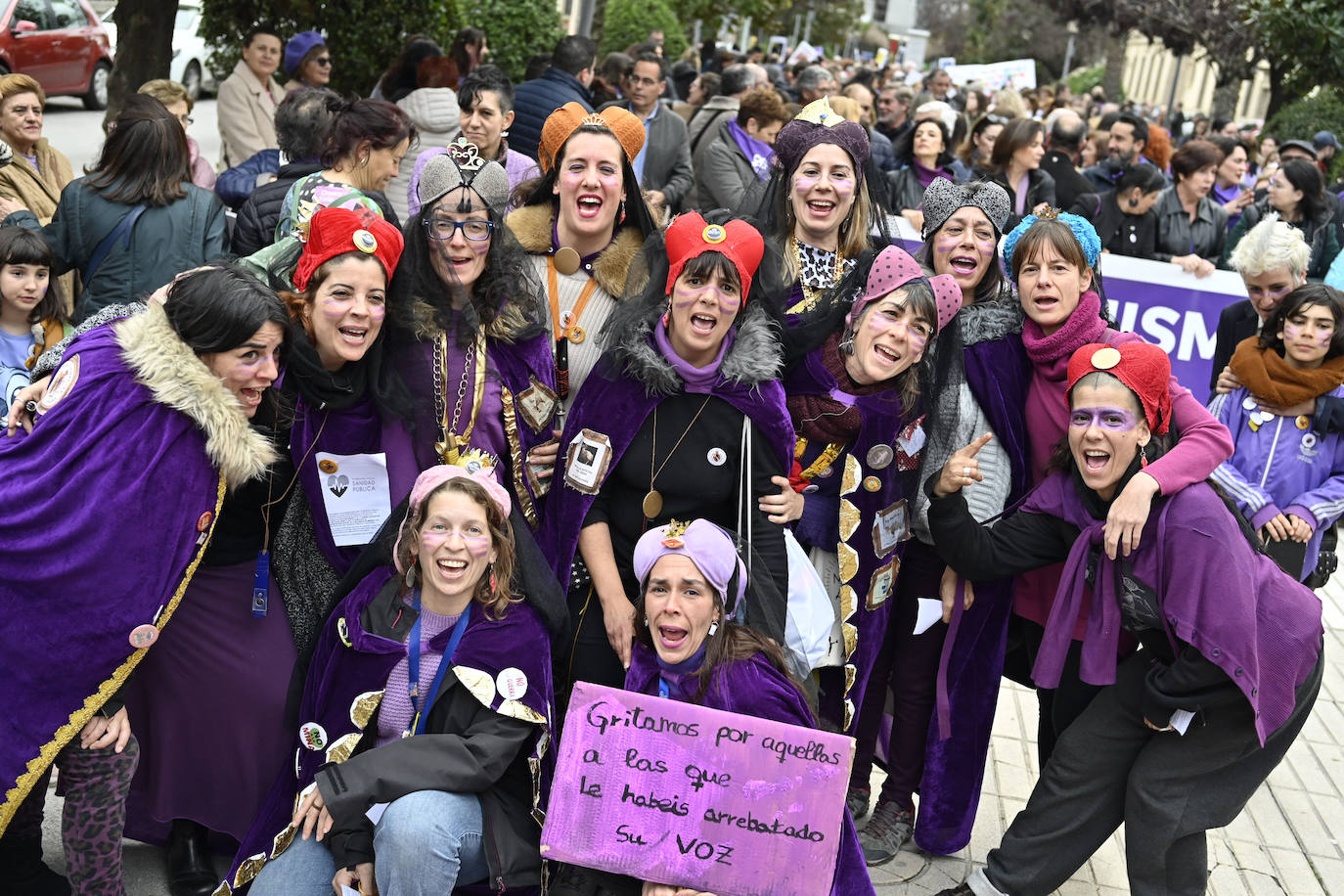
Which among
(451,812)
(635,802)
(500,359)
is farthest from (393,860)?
(500,359)

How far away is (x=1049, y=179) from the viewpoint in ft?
27.3

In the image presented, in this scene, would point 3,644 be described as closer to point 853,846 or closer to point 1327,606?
point 853,846

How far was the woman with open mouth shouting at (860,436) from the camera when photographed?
13.3 feet

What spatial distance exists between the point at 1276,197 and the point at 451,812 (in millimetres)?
7782

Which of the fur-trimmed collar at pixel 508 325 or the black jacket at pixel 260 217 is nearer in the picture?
the fur-trimmed collar at pixel 508 325

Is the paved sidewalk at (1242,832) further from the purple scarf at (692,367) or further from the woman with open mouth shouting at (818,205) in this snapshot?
the woman with open mouth shouting at (818,205)

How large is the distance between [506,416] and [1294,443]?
309 centimetres

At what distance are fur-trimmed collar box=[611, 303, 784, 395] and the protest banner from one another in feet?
12.7

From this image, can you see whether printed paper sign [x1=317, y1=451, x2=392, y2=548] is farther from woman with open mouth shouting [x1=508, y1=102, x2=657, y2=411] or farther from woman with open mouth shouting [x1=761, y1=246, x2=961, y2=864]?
woman with open mouth shouting [x1=761, y1=246, x2=961, y2=864]

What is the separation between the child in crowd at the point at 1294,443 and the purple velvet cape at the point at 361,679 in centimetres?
284

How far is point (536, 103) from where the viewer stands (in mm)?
7949

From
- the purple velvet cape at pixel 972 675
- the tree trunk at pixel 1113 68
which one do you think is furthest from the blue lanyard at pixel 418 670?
the tree trunk at pixel 1113 68

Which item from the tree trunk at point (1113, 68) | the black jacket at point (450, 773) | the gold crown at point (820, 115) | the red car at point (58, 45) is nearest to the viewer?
the black jacket at point (450, 773)

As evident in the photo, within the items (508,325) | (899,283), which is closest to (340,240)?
(508,325)
